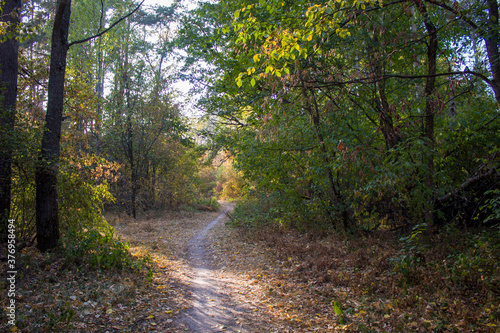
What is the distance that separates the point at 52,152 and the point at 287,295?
601cm

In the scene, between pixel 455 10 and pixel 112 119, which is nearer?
pixel 455 10

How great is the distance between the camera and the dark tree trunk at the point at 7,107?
5.59 m

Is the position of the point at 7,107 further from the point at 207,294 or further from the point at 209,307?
the point at 209,307

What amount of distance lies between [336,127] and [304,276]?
3.82 metres

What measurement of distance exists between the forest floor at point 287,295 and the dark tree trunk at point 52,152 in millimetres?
541

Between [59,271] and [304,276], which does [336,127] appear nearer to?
[304,276]

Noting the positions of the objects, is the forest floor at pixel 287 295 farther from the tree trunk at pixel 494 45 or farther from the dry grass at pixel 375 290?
the tree trunk at pixel 494 45

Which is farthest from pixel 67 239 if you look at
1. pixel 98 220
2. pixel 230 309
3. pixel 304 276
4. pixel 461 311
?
pixel 461 311

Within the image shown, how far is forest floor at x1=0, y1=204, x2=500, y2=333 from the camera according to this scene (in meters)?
4.14

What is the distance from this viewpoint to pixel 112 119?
58.4 ft

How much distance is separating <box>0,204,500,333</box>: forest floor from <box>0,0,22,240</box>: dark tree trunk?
124 centimetres

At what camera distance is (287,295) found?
5.92 meters

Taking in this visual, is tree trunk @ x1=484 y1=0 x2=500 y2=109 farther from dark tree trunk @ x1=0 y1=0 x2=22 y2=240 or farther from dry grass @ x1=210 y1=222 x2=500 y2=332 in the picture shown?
dark tree trunk @ x1=0 y1=0 x2=22 y2=240

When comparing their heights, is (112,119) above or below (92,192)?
above
